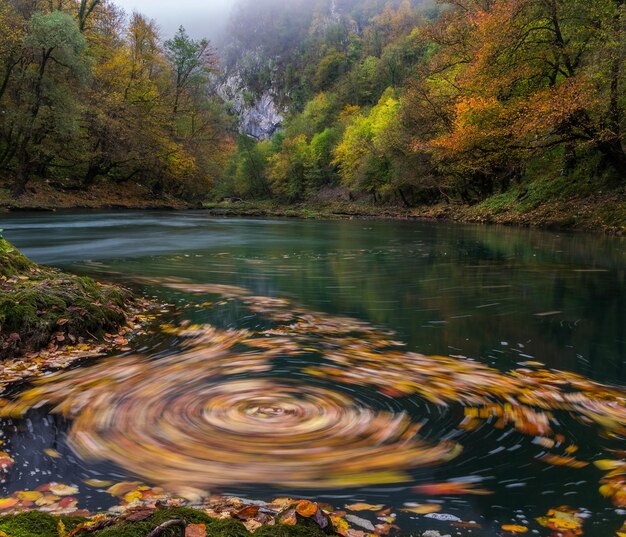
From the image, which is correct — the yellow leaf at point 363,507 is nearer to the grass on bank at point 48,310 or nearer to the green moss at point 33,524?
the green moss at point 33,524

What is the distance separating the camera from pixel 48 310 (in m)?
5.27

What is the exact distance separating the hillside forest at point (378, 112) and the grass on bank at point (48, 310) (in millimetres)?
A: 17310

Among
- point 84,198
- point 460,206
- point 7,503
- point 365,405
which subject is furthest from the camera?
point 84,198

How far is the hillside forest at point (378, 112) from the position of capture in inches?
771

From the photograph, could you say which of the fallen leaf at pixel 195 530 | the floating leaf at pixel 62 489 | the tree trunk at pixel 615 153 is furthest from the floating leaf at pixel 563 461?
the tree trunk at pixel 615 153

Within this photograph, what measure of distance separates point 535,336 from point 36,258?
40.3 ft

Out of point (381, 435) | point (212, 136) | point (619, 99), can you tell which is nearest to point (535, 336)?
point (381, 435)

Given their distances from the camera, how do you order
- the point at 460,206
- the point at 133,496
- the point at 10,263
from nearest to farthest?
the point at 133,496 → the point at 10,263 → the point at 460,206

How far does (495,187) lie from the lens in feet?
A: 115

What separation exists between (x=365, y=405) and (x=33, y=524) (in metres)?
2.35

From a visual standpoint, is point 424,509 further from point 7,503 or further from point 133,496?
point 7,503

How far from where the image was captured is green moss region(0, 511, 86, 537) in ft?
6.15

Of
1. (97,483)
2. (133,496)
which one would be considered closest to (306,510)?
(133,496)

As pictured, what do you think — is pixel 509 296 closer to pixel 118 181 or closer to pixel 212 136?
pixel 118 181
